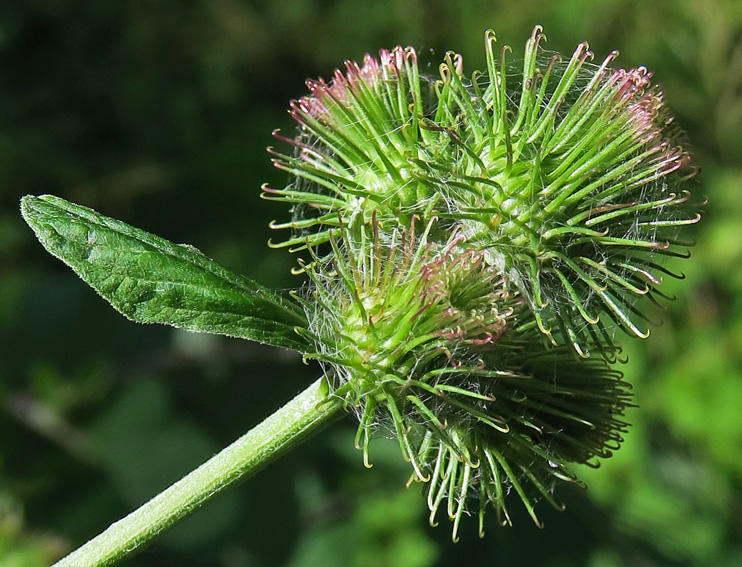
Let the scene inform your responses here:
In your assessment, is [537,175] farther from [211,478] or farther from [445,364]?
[211,478]

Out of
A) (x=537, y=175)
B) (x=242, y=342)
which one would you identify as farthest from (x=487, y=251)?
(x=242, y=342)

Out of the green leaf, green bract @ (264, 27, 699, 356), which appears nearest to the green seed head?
green bract @ (264, 27, 699, 356)

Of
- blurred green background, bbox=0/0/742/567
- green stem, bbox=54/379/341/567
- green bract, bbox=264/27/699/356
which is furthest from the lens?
blurred green background, bbox=0/0/742/567

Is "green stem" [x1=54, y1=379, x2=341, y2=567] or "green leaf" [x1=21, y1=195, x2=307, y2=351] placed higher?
"green leaf" [x1=21, y1=195, x2=307, y2=351]

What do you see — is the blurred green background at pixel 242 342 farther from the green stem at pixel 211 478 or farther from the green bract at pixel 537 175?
the green bract at pixel 537 175

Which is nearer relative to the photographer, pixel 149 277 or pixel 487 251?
pixel 149 277

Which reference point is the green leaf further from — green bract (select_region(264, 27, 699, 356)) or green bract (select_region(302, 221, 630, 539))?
green bract (select_region(264, 27, 699, 356))

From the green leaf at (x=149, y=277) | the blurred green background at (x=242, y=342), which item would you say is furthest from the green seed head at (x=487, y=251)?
the blurred green background at (x=242, y=342)
